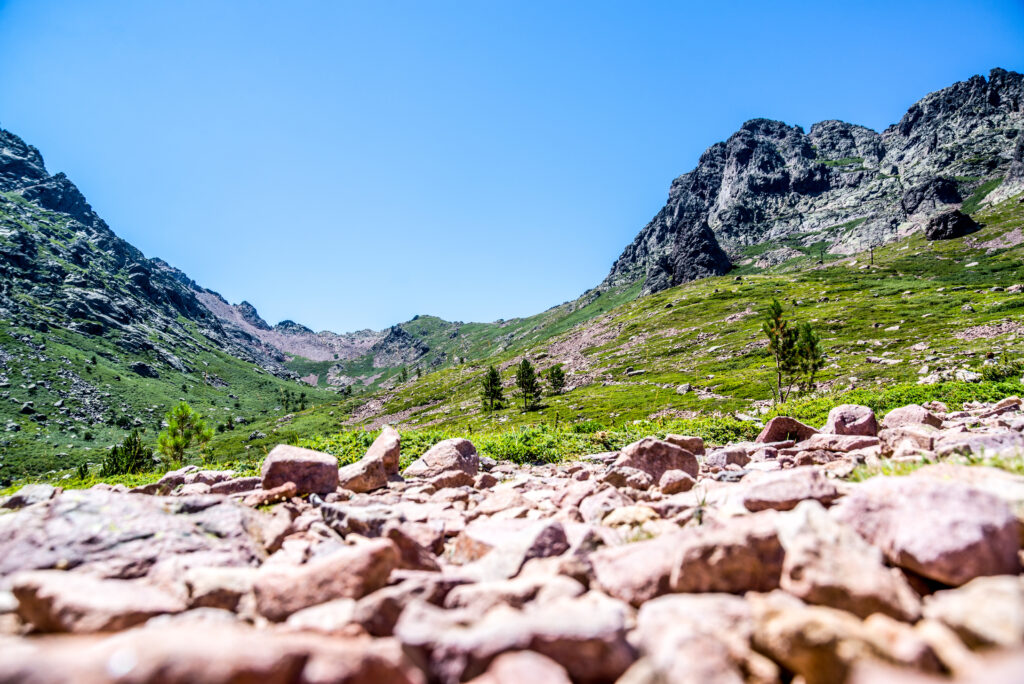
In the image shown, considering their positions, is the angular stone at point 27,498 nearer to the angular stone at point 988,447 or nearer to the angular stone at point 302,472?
the angular stone at point 302,472

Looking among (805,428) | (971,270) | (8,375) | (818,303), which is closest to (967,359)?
(805,428)

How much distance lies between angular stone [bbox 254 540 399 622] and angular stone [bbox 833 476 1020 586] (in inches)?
197

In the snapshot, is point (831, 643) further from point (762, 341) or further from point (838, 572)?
point (762, 341)

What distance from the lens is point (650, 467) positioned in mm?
11602

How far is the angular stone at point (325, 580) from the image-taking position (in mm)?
4141

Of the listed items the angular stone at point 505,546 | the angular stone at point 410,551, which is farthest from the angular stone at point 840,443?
the angular stone at point 410,551

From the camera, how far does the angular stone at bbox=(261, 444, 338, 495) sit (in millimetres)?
9555

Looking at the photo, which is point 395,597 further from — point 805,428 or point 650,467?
point 805,428

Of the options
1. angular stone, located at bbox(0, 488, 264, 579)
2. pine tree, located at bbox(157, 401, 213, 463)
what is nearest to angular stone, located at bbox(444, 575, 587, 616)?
angular stone, located at bbox(0, 488, 264, 579)

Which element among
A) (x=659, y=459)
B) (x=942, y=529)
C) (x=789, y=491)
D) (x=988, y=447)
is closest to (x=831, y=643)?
(x=942, y=529)

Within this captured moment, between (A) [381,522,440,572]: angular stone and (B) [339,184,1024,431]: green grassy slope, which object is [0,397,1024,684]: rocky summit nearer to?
(A) [381,522,440,572]: angular stone

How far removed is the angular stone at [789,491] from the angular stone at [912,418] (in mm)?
11895

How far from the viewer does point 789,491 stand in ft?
18.9

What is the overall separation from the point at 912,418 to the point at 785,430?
4.10 meters
